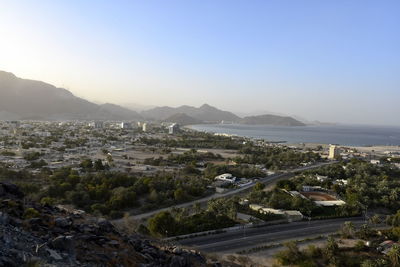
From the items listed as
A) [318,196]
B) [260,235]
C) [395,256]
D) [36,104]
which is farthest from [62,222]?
[36,104]

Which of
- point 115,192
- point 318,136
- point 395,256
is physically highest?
point 318,136

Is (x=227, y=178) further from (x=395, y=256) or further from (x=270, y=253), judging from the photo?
(x=395, y=256)

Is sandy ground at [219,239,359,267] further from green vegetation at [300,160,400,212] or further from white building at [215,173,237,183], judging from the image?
white building at [215,173,237,183]

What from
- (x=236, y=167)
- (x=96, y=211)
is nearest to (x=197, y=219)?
(x=96, y=211)

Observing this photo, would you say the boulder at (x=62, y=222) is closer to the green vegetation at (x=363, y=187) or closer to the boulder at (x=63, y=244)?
the boulder at (x=63, y=244)

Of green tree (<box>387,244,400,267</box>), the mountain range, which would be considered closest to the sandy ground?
green tree (<box>387,244,400,267</box>)

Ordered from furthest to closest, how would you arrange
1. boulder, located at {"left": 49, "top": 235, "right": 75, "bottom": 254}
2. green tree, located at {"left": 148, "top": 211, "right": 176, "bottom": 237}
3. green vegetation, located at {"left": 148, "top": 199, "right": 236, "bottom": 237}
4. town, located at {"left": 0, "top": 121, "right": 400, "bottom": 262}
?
town, located at {"left": 0, "top": 121, "right": 400, "bottom": 262}
green vegetation, located at {"left": 148, "top": 199, "right": 236, "bottom": 237}
green tree, located at {"left": 148, "top": 211, "right": 176, "bottom": 237}
boulder, located at {"left": 49, "top": 235, "right": 75, "bottom": 254}
